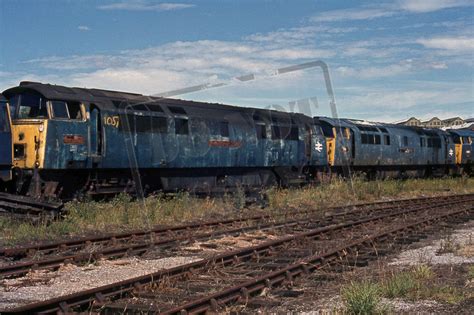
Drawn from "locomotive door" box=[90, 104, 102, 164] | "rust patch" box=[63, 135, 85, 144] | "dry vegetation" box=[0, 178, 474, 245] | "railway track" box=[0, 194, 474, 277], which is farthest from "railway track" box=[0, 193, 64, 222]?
"locomotive door" box=[90, 104, 102, 164]

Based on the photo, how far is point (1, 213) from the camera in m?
13.7

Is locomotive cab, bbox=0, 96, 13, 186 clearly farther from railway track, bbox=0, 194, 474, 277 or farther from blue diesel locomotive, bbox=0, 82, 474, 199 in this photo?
railway track, bbox=0, 194, 474, 277

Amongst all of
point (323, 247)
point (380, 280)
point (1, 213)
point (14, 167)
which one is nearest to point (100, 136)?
point (14, 167)

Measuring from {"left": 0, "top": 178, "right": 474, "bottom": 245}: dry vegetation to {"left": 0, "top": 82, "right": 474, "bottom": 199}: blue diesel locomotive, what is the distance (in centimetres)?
89

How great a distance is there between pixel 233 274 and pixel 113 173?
9.56 metres

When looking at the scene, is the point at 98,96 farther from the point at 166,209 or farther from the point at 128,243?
the point at 128,243

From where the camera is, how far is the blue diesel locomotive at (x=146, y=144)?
15.8 metres

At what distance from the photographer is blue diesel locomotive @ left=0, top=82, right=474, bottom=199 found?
1580 centimetres

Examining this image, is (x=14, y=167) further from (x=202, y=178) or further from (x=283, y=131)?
(x=283, y=131)

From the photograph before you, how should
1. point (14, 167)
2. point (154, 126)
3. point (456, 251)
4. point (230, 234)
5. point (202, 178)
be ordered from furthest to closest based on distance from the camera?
point (202, 178) < point (154, 126) < point (14, 167) < point (230, 234) < point (456, 251)

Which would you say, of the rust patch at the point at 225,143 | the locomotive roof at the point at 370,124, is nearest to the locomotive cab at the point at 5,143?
the rust patch at the point at 225,143

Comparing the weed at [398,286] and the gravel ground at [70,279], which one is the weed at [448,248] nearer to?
the weed at [398,286]

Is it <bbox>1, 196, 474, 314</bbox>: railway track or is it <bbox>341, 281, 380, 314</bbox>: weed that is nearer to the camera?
<bbox>341, 281, 380, 314</bbox>: weed

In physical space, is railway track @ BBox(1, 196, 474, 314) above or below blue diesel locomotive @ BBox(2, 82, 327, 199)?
below
